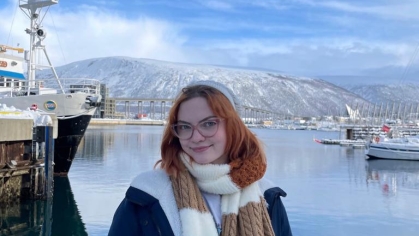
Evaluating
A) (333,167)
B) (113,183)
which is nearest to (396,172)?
(333,167)

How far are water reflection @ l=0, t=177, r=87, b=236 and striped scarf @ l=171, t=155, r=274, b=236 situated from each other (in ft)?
38.6

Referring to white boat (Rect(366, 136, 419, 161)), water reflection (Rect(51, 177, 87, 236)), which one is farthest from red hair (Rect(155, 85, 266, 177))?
white boat (Rect(366, 136, 419, 161))

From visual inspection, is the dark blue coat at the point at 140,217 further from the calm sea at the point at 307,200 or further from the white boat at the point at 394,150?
the white boat at the point at 394,150

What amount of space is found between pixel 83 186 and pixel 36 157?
5849mm

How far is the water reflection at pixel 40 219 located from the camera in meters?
13.2

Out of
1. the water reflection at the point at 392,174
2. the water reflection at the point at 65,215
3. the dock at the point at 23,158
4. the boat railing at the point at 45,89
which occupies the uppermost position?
the boat railing at the point at 45,89

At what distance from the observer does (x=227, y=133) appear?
7.55 ft

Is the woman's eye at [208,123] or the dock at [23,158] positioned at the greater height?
the woman's eye at [208,123]

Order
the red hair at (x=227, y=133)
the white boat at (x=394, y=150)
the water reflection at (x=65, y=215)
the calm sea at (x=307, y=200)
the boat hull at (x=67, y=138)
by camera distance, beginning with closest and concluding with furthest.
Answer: the red hair at (x=227, y=133)
the water reflection at (x=65, y=215)
the calm sea at (x=307, y=200)
the boat hull at (x=67, y=138)
the white boat at (x=394, y=150)

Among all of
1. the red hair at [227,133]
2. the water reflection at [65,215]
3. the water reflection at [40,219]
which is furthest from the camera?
the water reflection at [65,215]

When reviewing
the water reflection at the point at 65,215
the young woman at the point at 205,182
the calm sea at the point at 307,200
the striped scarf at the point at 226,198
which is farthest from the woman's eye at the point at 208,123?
the water reflection at the point at 65,215

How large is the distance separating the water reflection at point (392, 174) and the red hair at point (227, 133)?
842 inches

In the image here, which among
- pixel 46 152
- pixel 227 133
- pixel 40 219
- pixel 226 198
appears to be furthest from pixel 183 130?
pixel 46 152

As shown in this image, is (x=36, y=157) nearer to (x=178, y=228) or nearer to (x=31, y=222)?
(x=31, y=222)
